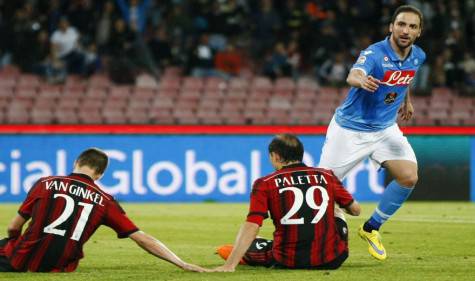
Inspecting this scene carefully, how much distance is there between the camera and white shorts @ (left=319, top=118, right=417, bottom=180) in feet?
31.1

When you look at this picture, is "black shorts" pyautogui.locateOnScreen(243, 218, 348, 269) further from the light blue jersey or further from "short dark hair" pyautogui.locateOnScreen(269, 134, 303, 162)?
the light blue jersey

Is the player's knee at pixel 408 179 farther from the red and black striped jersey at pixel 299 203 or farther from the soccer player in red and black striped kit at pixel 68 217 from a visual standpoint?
the soccer player in red and black striped kit at pixel 68 217

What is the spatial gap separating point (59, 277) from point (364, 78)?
110 inches

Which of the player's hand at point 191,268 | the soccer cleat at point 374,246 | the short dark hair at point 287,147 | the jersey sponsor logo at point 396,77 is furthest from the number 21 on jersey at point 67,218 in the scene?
the jersey sponsor logo at point 396,77

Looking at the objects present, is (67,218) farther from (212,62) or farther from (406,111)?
(212,62)

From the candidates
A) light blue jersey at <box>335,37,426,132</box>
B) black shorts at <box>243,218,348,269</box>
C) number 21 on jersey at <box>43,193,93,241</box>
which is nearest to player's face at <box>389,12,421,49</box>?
→ light blue jersey at <box>335,37,426,132</box>

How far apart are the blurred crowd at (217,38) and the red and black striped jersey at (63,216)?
1229 centimetres

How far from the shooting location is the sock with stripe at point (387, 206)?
9.42m

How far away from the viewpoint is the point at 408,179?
31.0 feet

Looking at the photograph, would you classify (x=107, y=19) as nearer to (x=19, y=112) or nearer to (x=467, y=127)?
(x=19, y=112)

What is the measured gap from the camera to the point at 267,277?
24.8 ft

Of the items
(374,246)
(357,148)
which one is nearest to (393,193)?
(357,148)

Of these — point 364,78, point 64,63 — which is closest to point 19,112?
point 64,63

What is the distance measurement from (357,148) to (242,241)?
228 cm
